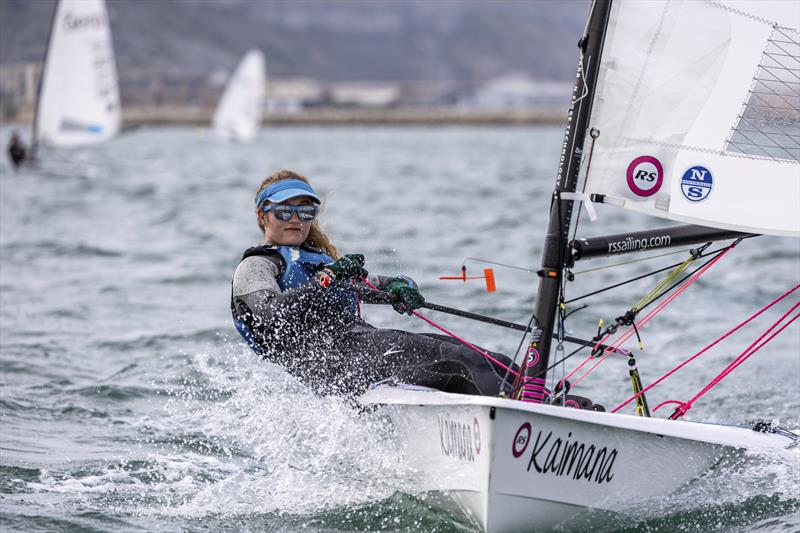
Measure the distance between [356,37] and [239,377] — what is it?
169 m

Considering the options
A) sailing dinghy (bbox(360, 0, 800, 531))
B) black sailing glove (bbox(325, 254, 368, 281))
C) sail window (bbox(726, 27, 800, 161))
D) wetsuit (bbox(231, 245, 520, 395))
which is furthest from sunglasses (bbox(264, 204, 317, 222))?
sail window (bbox(726, 27, 800, 161))

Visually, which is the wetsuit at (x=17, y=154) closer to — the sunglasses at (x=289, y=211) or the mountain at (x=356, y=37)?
the sunglasses at (x=289, y=211)

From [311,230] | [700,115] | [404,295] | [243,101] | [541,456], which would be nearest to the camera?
[541,456]

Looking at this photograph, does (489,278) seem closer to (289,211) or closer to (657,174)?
(657,174)

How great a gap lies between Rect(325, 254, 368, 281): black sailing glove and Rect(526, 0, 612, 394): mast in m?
0.57

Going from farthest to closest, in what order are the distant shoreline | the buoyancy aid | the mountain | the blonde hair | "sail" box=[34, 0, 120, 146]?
the mountain < the distant shoreline < "sail" box=[34, 0, 120, 146] < the blonde hair < the buoyancy aid

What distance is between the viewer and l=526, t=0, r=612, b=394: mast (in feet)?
10.5

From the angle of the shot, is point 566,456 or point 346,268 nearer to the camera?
point 566,456

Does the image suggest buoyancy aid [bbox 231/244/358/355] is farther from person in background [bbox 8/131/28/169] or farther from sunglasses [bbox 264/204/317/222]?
person in background [bbox 8/131/28/169]

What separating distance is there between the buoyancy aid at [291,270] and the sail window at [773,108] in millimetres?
1306

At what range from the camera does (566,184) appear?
3.30 m

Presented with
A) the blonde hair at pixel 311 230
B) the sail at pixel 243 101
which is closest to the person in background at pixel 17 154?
the sail at pixel 243 101

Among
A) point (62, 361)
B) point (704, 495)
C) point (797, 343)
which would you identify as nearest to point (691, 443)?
point (704, 495)

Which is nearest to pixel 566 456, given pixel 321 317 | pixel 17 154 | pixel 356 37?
pixel 321 317
